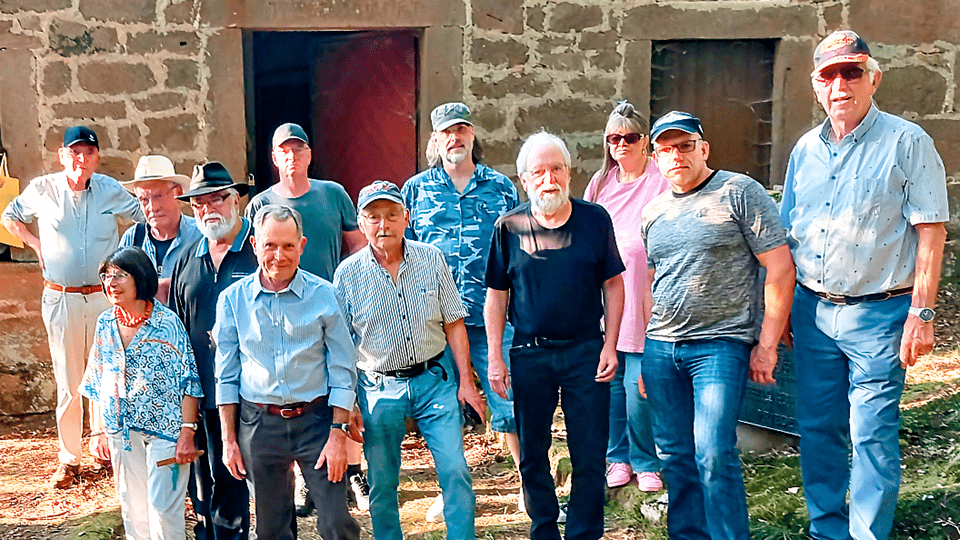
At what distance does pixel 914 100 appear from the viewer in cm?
684

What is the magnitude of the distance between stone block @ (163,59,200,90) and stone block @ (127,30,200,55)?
7cm

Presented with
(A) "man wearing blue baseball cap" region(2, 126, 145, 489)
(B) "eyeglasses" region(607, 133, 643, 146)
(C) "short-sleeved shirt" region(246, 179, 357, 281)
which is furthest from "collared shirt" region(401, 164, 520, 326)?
(A) "man wearing blue baseball cap" region(2, 126, 145, 489)

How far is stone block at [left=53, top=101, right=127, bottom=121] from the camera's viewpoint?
6145 mm

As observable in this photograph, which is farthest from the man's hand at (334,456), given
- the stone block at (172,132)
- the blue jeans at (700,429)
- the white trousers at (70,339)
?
the stone block at (172,132)

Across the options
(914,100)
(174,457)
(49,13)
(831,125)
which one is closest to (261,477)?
(174,457)

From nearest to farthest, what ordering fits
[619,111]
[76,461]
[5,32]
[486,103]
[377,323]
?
[377,323]
[619,111]
[76,461]
[5,32]
[486,103]

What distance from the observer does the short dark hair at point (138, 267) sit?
3.71 meters

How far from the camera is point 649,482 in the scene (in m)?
4.54

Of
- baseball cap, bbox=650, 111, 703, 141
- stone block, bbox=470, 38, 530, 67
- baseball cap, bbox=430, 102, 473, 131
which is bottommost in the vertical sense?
baseball cap, bbox=650, 111, 703, 141

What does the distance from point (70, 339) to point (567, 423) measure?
9.92 ft

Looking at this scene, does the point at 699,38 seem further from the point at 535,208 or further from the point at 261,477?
the point at 261,477

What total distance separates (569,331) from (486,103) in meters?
3.07

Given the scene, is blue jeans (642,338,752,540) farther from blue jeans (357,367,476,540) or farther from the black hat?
the black hat

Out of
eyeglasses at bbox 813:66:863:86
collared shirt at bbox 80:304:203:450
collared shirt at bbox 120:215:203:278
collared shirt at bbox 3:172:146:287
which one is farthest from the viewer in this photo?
collared shirt at bbox 3:172:146:287
